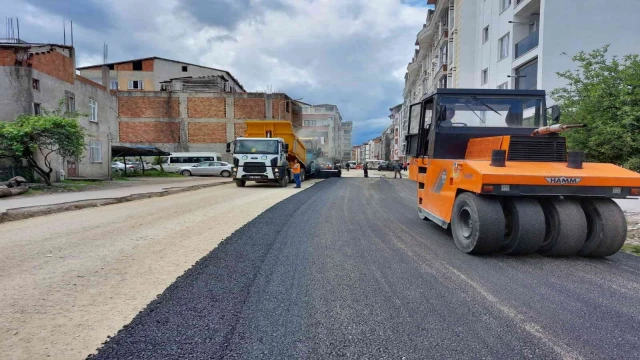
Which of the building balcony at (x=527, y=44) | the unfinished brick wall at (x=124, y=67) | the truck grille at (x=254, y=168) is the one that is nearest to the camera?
the truck grille at (x=254, y=168)

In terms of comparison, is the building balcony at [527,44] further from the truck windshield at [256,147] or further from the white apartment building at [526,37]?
the truck windshield at [256,147]

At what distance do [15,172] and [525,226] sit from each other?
18.2 meters

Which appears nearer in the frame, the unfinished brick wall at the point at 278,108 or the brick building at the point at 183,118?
the brick building at the point at 183,118

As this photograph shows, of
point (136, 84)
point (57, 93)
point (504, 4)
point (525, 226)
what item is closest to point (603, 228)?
point (525, 226)

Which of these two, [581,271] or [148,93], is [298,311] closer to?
[581,271]

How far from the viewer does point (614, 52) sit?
19766 millimetres

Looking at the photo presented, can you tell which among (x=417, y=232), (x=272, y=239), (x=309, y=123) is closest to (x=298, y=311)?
(x=272, y=239)

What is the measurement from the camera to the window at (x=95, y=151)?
836 inches

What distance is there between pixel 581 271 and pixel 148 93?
42.3 m

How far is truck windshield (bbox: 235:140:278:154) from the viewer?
1770 centimetres

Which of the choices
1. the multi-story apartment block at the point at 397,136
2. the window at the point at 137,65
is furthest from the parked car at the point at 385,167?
the window at the point at 137,65

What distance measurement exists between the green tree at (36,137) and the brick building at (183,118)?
2428 cm

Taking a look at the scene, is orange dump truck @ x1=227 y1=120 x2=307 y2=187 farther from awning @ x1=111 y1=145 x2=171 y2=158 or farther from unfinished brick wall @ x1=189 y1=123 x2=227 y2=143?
unfinished brick wall @ x1=189 y1=123 x2=227 y2=143

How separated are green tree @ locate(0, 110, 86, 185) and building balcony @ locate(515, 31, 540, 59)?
75.3ft
